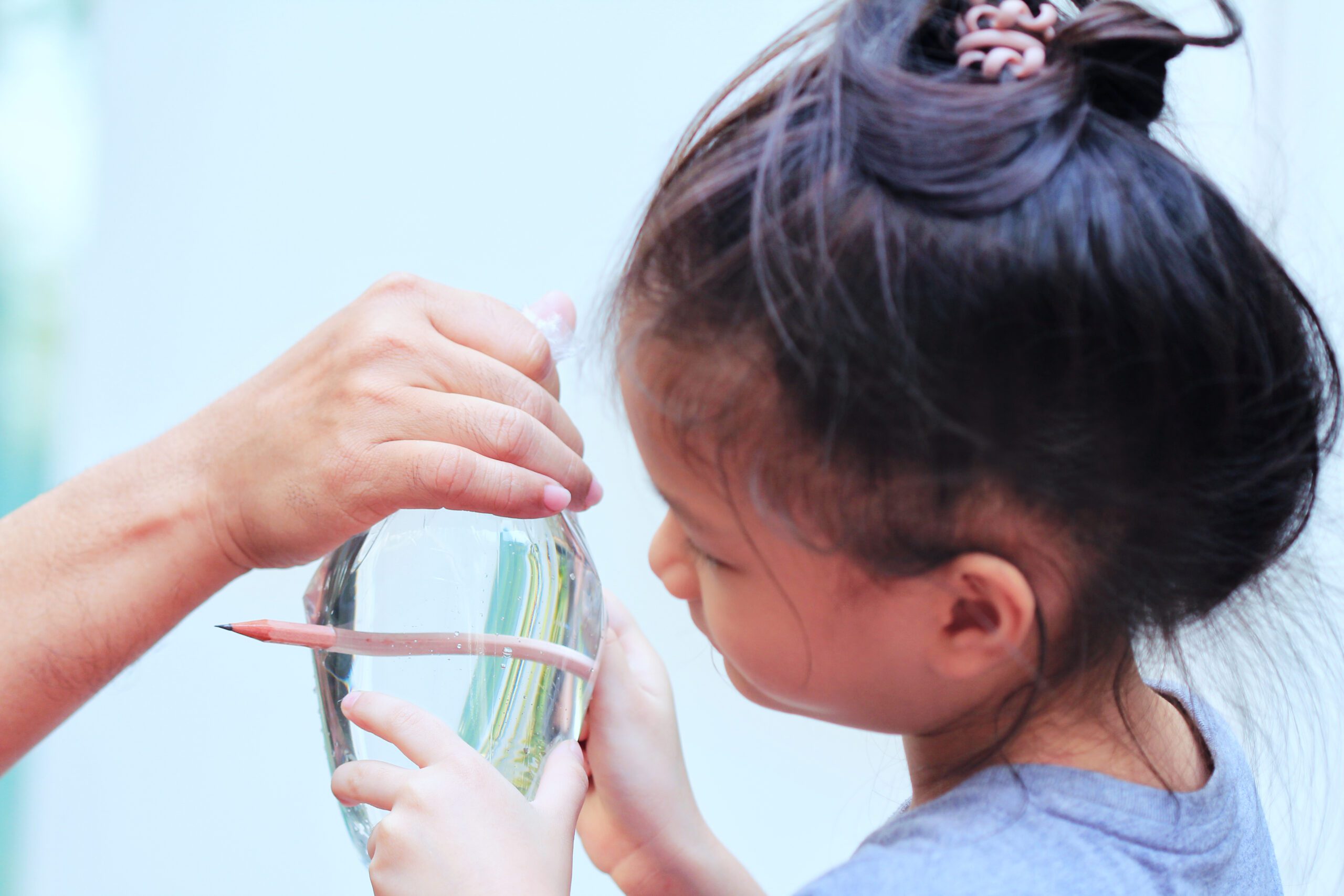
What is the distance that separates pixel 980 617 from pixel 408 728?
24cm

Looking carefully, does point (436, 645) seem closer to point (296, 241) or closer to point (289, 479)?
point (289, 479)

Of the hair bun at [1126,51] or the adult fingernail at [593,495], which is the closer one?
the hair bun at [1126,51]

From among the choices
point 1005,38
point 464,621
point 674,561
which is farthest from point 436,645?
point 1005,38

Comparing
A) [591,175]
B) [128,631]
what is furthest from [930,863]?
[591,175]

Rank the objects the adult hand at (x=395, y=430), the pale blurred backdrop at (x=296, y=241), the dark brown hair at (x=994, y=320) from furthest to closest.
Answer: the pale blurred backdrop at (x=296, y=241) < the adult hand at (x=395, y=430) < the dark brown hair at (x=994, y=320)

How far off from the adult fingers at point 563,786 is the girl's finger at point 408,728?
0.13ft

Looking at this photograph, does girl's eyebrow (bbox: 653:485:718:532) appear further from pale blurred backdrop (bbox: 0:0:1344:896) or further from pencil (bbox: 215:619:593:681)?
pale blurred backdrop (bbox: 0:0:1344:896)

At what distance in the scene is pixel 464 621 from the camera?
53 cm

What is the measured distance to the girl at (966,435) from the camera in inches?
15.5

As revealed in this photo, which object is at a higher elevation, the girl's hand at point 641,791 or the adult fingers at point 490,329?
the adult fingers at point 490,329

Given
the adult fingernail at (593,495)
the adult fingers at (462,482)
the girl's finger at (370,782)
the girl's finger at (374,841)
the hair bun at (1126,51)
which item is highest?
the hair bun at (1126,51)

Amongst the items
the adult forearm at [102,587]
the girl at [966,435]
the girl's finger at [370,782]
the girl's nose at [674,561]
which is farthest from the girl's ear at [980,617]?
the adult forearm at [102,587]

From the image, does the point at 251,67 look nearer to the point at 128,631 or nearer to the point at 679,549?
the point at 128,631

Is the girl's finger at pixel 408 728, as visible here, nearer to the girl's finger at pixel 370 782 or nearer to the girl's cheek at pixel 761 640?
the girl's finger at pixel 370 782
